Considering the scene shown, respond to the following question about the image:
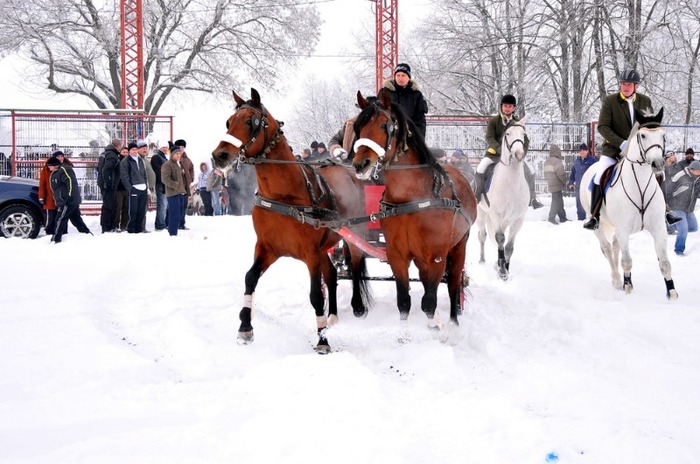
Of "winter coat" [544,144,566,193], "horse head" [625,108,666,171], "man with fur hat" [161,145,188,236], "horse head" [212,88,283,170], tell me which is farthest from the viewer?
"winter coat" [544,144,566,193]

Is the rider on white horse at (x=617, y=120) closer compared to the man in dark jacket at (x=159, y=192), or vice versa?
the rider on white horse at (x=617, y=120)

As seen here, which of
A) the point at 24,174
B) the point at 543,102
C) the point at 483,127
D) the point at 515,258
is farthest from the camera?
the point at 543,102

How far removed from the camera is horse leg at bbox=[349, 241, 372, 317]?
7180 mm

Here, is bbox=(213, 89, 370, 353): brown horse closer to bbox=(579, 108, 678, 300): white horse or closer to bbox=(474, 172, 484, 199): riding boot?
bbox=(579, 108, 678, 300): white horse

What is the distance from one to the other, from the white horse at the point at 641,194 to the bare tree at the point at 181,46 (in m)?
26.6

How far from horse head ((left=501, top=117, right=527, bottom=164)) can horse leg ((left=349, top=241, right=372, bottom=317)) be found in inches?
122

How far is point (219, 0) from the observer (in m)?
32.5

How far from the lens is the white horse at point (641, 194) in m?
8.07

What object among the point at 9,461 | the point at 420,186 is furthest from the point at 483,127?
the point at 9,461

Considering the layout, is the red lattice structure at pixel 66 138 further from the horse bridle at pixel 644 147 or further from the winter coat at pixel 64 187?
the horse bridle at pixel 644 147

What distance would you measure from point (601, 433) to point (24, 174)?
16.1 metres

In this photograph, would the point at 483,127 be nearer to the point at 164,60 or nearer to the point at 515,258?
the point at 515,258

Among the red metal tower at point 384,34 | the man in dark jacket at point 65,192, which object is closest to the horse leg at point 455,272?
the man in dark jacket at point 65,192

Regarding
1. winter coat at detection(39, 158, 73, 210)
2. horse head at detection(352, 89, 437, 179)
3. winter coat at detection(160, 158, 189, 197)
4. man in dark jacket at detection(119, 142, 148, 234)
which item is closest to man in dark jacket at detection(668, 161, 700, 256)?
horse head at detection(352, 89, 437, 179)
